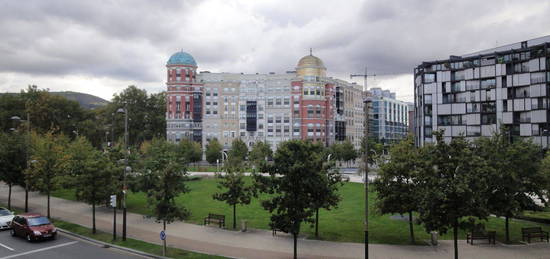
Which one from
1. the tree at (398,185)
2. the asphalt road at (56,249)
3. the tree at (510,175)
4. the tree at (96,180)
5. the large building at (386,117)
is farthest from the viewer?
the large building at (386,117)

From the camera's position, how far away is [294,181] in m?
19.9

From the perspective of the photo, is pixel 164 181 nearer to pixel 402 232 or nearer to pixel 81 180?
pixel 81 180

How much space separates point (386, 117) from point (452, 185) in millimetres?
157926

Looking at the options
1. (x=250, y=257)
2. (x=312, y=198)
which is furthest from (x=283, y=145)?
(x=250, y=257)

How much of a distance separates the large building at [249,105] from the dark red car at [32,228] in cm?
7424

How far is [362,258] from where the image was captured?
2084cm

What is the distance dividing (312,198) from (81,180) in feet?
59.3

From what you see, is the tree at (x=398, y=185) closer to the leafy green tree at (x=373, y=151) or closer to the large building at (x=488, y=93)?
the leafy green tree at (x=373, y=151)

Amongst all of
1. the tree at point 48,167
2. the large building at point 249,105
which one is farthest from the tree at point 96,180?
the large building at point 249,105

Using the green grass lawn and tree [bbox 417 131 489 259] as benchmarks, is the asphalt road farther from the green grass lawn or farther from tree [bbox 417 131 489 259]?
tree [bbox 417 131 489 259]

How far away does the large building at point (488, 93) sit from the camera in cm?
6125

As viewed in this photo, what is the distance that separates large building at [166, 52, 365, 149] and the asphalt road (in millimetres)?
75401

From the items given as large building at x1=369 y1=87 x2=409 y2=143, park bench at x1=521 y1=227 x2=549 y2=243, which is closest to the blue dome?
large building at x1=369 y1=87 x2=409 y2=143

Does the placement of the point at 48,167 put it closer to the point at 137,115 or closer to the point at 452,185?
the point at 452,185
